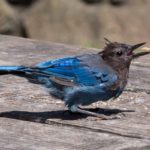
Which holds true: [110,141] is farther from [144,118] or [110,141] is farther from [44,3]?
[44,3]

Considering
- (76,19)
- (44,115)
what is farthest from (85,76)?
(76,19)

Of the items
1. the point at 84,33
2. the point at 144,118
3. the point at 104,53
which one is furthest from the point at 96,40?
the point at 144,118

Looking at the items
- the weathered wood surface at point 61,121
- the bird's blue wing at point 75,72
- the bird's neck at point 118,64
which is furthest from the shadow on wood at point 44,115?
the bird's neck at point 118,64

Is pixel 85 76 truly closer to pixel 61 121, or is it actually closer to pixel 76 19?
pixel 61 121

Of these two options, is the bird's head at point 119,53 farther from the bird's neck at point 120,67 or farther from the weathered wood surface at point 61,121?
the weathered wood surface at point 61,121

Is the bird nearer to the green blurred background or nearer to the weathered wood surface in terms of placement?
the weathered wood surface

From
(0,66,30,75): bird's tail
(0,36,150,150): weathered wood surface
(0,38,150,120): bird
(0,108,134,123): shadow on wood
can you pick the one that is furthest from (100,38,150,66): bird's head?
(0,66,30,75): bird's tail
